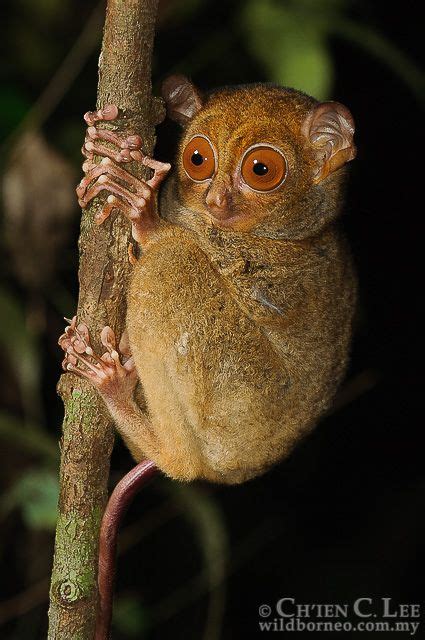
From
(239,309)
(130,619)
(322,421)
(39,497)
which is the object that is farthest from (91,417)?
(322,421)

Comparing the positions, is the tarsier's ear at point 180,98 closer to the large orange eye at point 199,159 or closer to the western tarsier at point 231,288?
the western tarsier at point 231,288

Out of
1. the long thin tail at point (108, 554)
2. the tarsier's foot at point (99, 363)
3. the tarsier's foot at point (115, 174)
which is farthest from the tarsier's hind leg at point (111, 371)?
the tarsier's foot at point (115, 174)

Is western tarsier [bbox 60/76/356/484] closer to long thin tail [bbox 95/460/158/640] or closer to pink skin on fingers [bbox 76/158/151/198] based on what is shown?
pink skin on fingers [bbox 76/158/151/198]

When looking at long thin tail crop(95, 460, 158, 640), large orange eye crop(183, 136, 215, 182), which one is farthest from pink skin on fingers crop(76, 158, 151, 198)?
long thin tail crop(95, 460, 158, 640)

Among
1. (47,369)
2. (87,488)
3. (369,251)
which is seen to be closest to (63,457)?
(87,488)

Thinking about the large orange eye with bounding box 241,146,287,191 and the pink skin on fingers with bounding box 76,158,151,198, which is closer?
the pink skin on fingers with bounding box 76,158,151,198

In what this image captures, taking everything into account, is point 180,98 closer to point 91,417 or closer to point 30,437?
point 91,417
